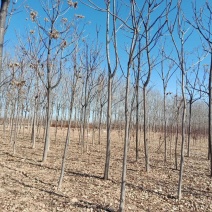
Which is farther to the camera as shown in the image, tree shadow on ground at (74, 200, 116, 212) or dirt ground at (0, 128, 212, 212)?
dirt ground at (0, 128, 212, 212)

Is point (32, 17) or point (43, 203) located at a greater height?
point (32, 17)

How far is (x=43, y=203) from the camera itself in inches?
136

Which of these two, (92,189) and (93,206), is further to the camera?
(92,189)

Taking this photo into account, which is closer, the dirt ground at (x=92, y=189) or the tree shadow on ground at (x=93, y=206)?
the tree shadow on ground at (x=93, y=206)

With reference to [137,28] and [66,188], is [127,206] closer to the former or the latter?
[66,188]

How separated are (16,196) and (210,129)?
203 inches

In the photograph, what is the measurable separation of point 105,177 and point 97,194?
3.20 feet

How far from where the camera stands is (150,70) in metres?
6.21

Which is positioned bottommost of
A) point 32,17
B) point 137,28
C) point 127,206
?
point 127,206

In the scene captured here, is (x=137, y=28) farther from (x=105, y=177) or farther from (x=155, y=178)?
(x=155, y=178)

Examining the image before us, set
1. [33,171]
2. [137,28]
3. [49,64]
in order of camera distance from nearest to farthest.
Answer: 1. [137,28]
2. [33,171]
3. [49,64]

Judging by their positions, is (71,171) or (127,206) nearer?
(127,206)

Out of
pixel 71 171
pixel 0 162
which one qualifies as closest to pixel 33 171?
pixel 71 171

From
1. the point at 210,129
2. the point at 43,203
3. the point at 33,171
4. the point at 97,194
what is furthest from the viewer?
the point at 210,129
